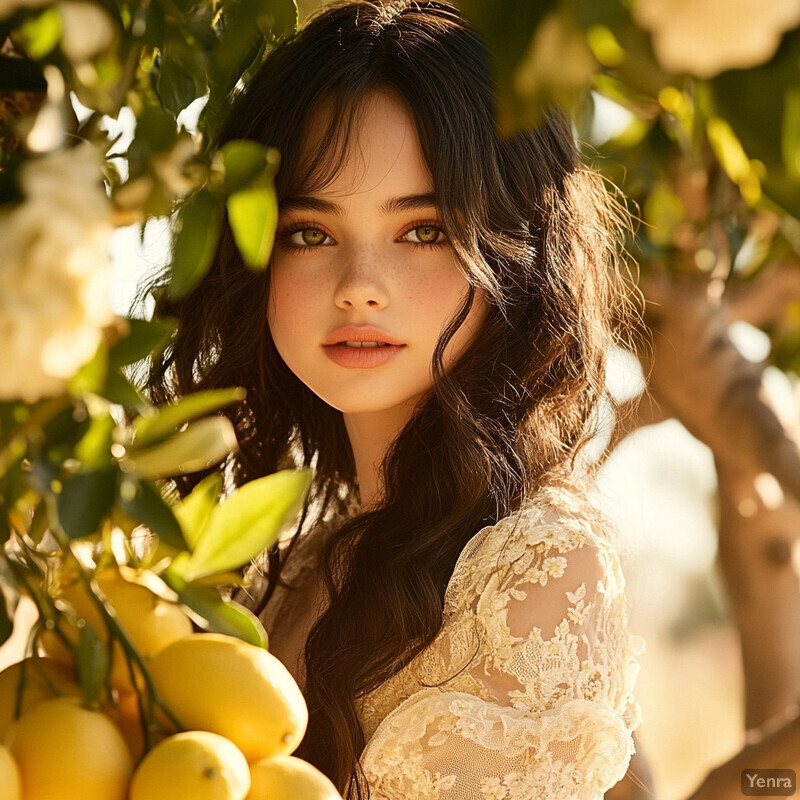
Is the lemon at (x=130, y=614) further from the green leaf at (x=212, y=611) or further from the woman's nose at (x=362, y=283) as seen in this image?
the woman's nose at (x=362, y=283)

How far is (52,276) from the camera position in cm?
34

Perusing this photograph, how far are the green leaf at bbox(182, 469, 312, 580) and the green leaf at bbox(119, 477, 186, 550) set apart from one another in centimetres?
4

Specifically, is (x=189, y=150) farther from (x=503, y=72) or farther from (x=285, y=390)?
(x=285, y=390)

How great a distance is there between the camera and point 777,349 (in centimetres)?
137

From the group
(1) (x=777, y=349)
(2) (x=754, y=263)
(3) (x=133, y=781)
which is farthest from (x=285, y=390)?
(3) (x=133, y=781)

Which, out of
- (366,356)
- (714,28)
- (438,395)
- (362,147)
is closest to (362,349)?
(366,356)

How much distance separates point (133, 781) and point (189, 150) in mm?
248

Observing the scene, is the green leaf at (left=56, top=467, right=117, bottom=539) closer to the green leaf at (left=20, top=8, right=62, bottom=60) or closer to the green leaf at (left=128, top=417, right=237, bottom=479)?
the green leaf at (left=128, top=417, right=237, bottom=479)

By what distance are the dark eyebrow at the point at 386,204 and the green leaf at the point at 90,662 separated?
2.78 ft

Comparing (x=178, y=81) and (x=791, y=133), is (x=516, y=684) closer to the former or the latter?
(x=178, y=81)

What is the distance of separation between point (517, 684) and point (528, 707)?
31 mm

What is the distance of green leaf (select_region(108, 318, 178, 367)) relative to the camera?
41 centimetres

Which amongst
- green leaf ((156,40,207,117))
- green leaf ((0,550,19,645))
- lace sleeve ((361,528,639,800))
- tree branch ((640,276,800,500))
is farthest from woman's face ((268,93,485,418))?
green leaf ((0,550,19,645))

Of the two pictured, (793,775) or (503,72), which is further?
(793,775)
